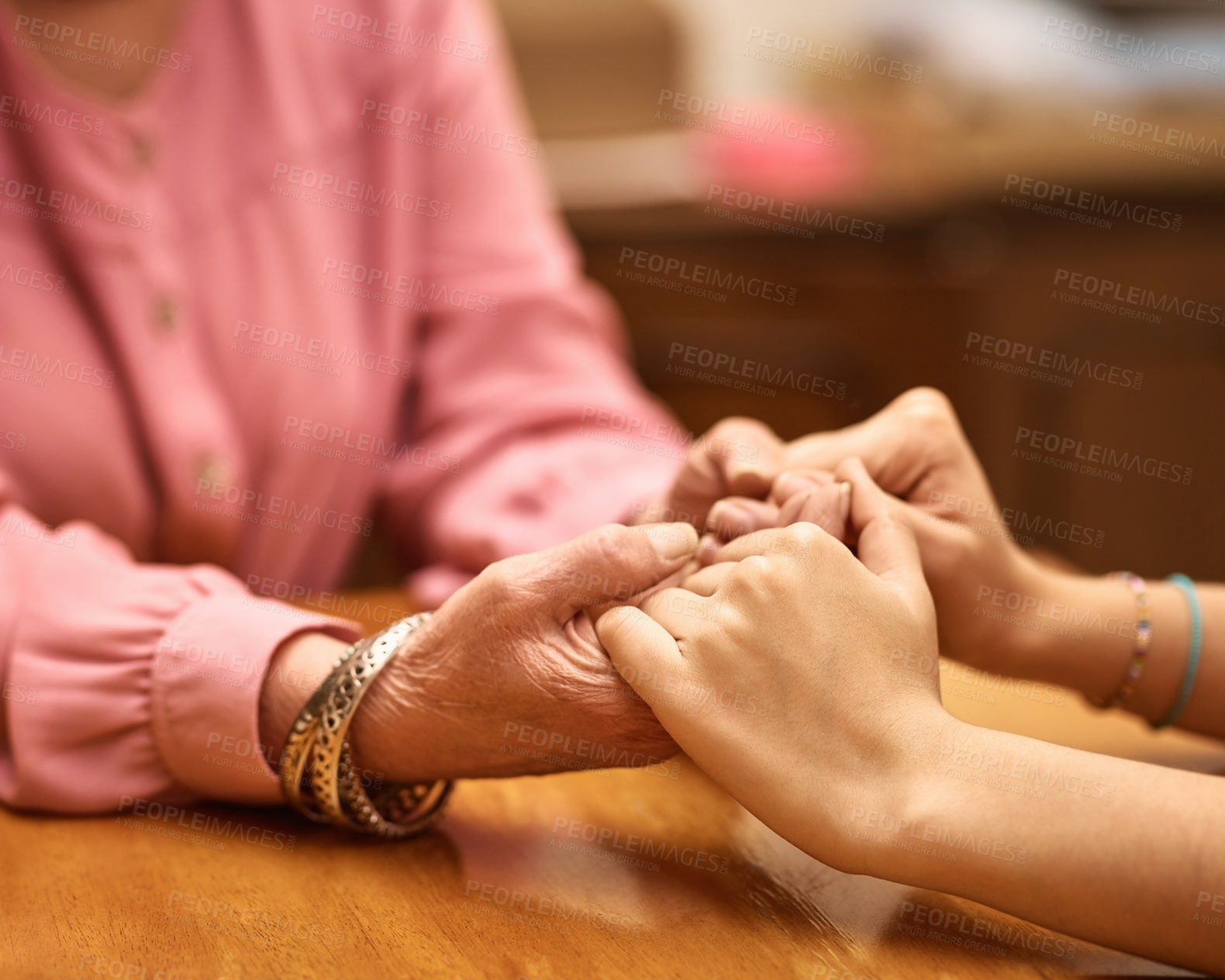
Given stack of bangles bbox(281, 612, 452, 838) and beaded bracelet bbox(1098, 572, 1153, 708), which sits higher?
beaded bracelet bbox(1098, 572, 1153, 708)

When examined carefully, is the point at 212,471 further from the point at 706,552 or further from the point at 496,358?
the point at 706,552

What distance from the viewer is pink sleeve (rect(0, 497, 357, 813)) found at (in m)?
0.59

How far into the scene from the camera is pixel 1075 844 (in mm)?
469

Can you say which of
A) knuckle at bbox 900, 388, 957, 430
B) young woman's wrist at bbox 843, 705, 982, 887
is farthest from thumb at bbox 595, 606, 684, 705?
knuckle at bbox 900, 388, 957, 430

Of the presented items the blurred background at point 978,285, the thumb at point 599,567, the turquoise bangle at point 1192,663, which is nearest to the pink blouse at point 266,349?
the thumb at point 599,567

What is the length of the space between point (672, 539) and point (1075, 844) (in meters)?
0.24

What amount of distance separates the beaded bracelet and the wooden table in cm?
25

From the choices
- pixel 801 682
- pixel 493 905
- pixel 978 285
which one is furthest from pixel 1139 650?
pixel 978 285

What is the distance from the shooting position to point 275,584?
102 cm

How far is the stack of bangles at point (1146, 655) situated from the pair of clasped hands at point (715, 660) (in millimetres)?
166

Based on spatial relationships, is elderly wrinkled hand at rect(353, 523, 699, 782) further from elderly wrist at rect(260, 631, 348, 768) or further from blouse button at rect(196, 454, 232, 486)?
blouse button at rect(196, 454, 232, 486)

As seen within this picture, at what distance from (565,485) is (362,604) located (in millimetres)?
191

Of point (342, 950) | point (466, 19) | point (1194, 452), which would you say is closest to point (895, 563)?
point (342, 950)

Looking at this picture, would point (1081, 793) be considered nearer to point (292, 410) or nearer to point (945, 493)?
point (945, 493)
